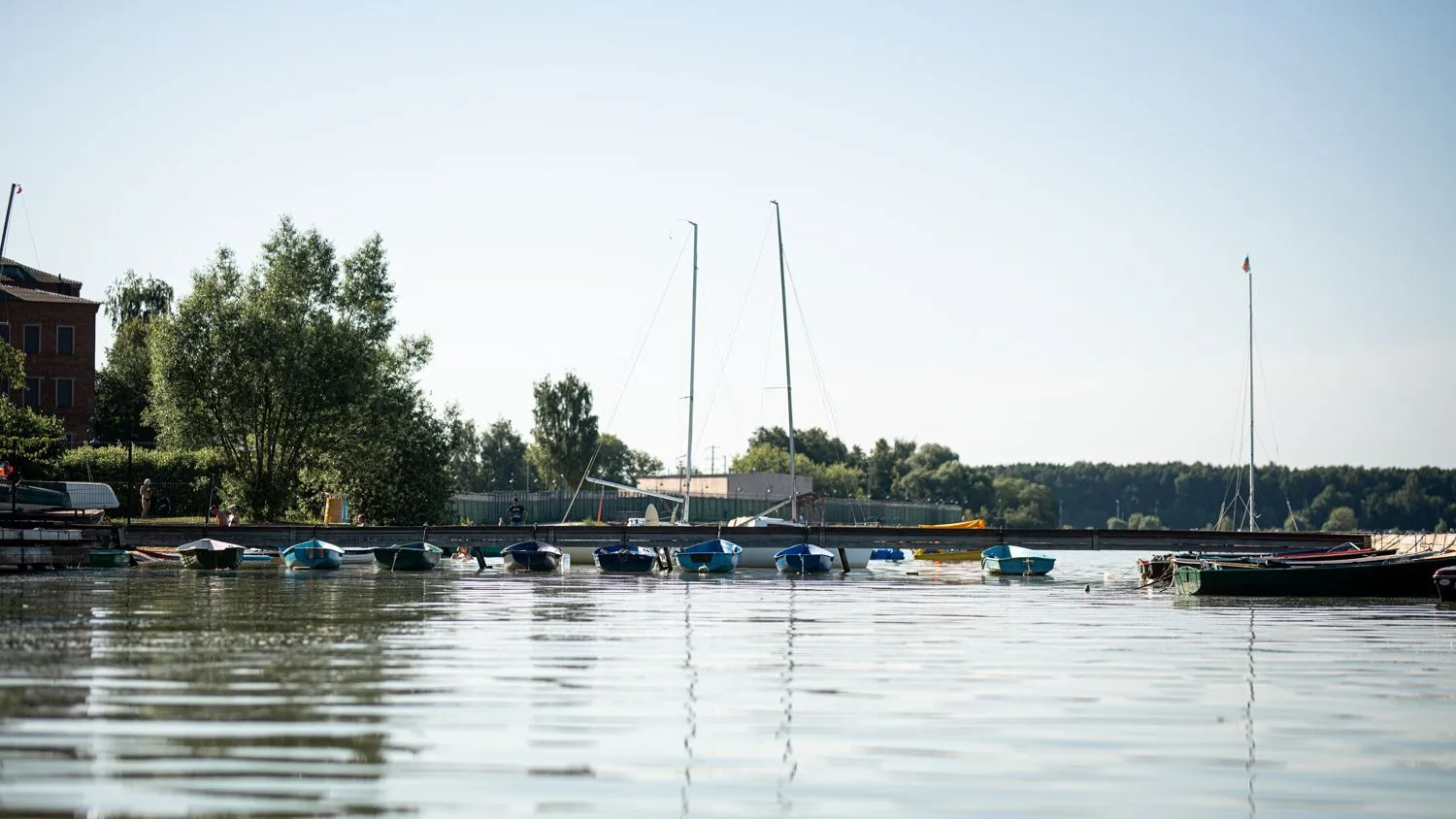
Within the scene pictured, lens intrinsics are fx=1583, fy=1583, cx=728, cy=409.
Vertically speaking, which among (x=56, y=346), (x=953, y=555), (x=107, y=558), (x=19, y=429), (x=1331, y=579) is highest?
(x=56, y=346)

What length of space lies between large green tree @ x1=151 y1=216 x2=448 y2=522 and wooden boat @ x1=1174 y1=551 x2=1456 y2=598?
191ft

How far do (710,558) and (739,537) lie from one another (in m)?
13.9

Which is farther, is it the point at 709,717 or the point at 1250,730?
the point at 709,717

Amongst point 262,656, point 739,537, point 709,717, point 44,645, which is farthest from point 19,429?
point 709,717

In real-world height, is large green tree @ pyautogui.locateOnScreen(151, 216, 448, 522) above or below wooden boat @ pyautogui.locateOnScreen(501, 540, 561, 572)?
above

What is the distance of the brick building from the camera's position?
4377 inches

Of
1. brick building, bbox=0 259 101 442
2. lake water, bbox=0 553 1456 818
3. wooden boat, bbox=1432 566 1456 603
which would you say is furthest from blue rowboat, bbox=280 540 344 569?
wooden boat, bbox=1432 566 1456 603

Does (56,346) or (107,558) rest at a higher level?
(56,346)

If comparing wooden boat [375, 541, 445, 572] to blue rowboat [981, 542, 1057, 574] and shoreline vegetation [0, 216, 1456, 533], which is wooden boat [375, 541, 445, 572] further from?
blue rowboat [981, 542, 1057, 574]

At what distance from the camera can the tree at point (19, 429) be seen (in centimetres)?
7219

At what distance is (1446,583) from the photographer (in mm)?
49781

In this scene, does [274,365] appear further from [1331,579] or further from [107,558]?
[1331,579]

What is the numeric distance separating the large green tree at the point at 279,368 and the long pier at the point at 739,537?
10021mm

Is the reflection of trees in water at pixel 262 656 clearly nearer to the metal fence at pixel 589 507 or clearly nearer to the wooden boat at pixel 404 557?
the wooden boat at pixel 404 557
